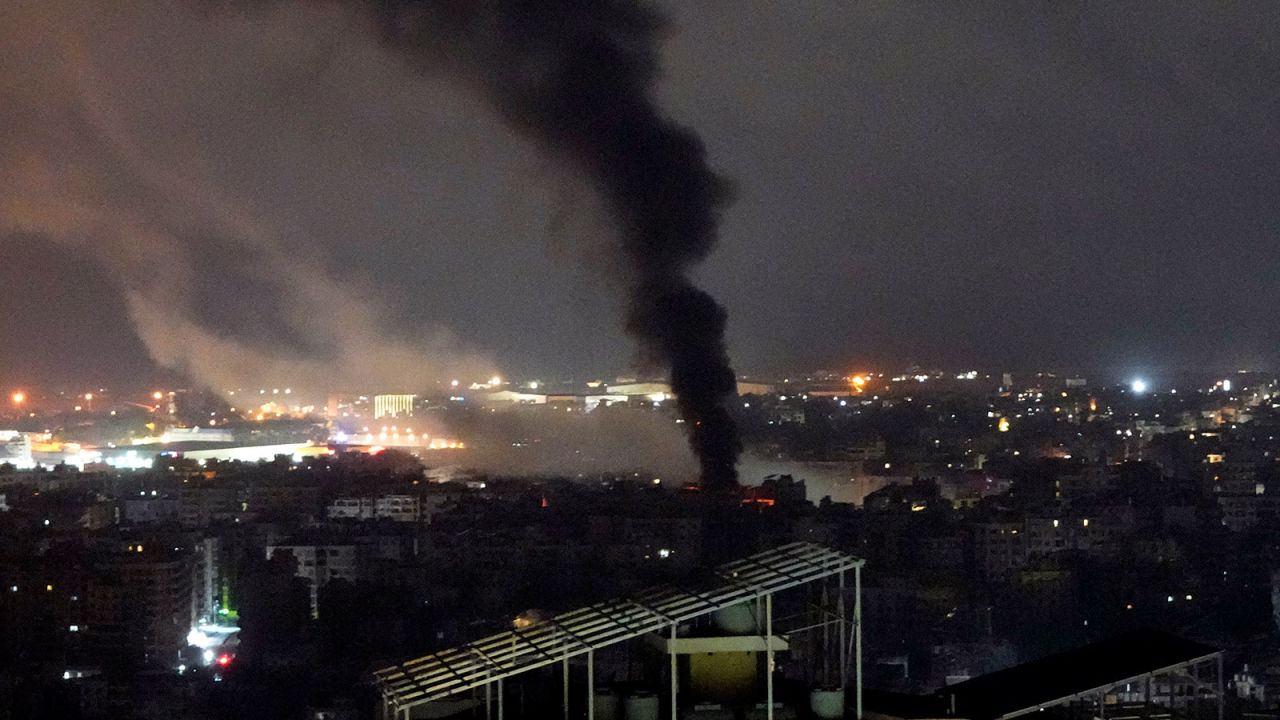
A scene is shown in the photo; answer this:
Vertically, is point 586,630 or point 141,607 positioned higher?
point 586,630

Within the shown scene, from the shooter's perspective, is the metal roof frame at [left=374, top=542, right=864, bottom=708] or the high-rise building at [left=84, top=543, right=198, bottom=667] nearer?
the metal roof frame at [left=374, top=542, right=864, bottom=708]

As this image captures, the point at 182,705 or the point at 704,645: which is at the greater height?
the point at 704,645

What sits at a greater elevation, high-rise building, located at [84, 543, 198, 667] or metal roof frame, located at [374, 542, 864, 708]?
metal roof frame, located at [374, 542, 864, 708]

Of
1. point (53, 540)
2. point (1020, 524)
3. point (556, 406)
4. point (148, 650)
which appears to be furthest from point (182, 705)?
point (556, 406)

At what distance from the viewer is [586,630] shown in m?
2.83

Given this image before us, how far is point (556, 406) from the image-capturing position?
29984 millimetres

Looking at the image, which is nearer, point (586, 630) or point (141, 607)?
point (586, 630)

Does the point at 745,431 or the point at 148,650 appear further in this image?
the point at 745,431

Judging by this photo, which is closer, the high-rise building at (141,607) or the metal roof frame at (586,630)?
the metal roof frame at (586,630)

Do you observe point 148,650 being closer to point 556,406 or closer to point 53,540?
point 53,540

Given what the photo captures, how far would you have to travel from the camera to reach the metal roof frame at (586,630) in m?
2.76

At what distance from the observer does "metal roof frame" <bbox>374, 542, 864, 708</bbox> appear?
109 inches

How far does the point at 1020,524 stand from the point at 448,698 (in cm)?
1121

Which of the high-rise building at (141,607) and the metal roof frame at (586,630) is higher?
the metal roof frame at (586,630)
